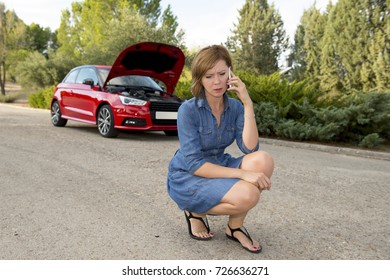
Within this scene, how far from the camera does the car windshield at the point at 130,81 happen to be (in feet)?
28.8

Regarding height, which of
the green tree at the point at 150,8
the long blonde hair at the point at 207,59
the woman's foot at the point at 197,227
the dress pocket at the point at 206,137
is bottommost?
the woman's foot at the point at 197,227

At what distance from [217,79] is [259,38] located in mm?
29579

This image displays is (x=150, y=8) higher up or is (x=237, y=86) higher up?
(x=150, y=8)

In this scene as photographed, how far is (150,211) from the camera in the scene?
360 cm

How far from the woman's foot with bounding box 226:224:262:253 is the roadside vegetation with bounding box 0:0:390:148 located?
594cm

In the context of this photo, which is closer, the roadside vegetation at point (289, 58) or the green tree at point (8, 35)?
the roadside vegetation at point (289, 58)

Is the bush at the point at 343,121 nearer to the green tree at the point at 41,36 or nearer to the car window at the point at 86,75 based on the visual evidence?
the car window at the point at 86,75

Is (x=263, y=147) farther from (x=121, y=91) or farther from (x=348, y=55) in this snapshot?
(x=348, y=55)

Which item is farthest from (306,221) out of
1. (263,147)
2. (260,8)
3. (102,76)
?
(260,8)

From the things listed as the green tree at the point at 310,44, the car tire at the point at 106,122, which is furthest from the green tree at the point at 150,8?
the car tire at the point at 106,122

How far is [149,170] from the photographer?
213 inches

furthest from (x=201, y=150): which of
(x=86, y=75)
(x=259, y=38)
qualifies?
(x=259, y=38)

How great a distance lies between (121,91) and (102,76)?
89cm

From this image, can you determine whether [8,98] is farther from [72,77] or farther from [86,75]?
[86,75]
